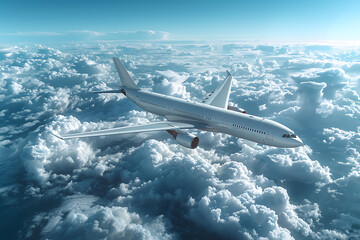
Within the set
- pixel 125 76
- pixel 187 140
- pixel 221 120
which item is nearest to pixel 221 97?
pixel 221 120

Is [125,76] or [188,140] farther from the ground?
[125,76]

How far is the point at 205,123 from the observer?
1786 inches

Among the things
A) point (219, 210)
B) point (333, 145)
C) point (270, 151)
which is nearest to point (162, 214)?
point (219, 210)

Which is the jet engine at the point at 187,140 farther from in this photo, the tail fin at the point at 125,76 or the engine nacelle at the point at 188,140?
the tail fin at the point at 125,76

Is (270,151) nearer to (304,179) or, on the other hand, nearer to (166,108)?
(304,179)

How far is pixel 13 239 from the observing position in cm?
9356

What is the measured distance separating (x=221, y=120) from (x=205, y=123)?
Result: 14.7ft

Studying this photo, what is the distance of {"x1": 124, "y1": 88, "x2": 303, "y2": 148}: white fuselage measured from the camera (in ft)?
119

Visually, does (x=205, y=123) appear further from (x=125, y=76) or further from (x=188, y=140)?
(x=125, y=76)

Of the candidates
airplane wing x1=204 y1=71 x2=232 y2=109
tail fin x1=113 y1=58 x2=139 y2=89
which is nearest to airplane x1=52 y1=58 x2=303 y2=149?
airplane wing x1=204 y1=71 x2=232 y2=109

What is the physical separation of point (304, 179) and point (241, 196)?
7381 centimetres

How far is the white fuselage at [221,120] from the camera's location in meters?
36.2

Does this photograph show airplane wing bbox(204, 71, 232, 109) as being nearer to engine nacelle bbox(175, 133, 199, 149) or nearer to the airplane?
the airplane

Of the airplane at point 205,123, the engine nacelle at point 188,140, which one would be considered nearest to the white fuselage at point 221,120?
the airplane at point 205,123
